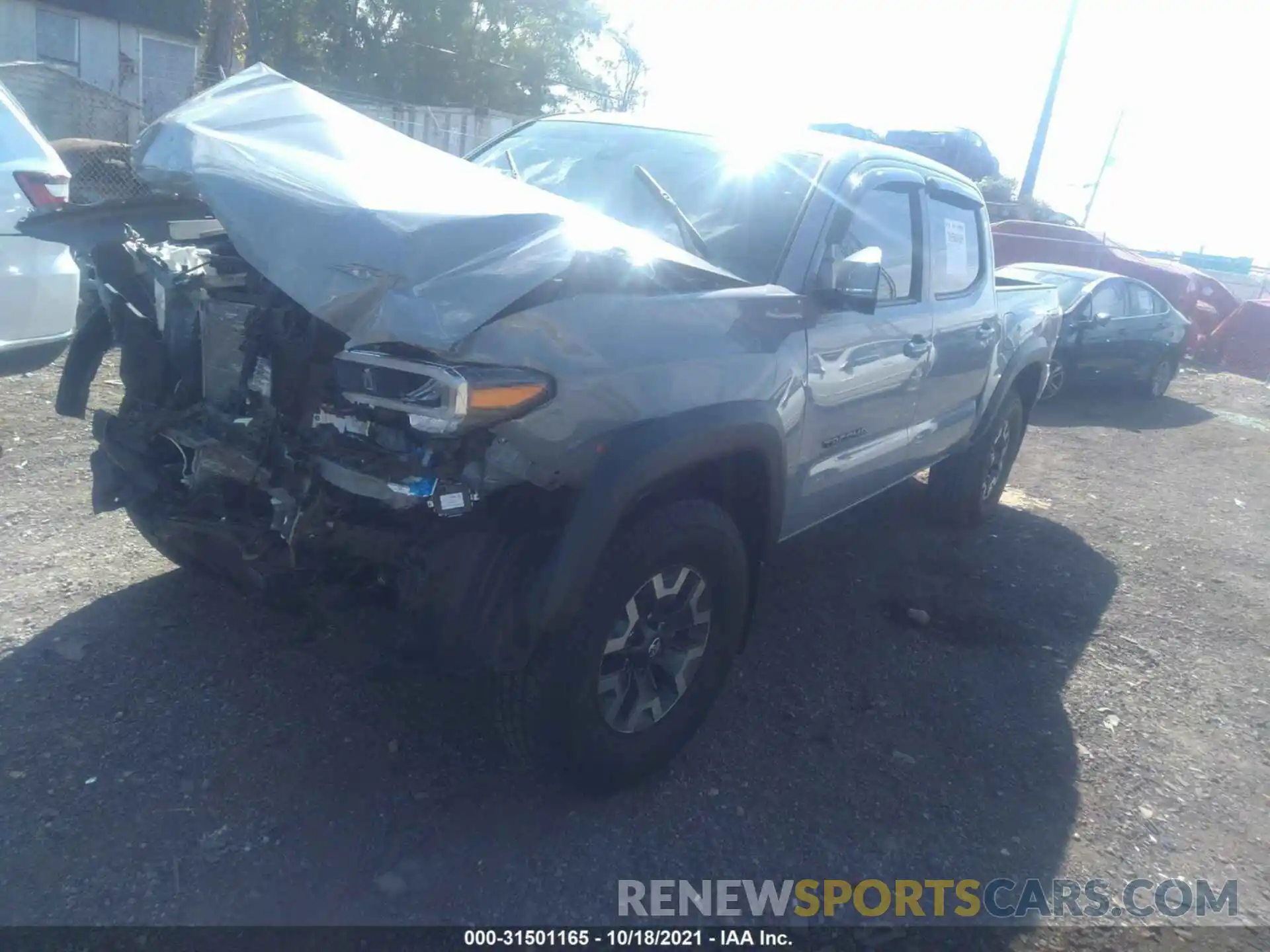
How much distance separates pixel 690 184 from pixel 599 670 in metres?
2.06

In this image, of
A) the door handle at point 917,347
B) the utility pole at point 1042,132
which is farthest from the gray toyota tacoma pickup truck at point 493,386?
the utility pole at point 1042,132

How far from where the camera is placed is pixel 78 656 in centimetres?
353

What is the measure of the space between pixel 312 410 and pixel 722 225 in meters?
1.79

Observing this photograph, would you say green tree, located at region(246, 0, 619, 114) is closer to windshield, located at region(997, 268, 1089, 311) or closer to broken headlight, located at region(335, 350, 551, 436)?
windshield, located at region(997, 268, 1089, 311)

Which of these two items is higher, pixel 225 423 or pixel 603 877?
pixel 225 423

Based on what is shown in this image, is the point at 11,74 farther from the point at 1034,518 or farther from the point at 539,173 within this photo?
the point at 1034,518

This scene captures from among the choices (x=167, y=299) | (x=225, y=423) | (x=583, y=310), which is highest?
(x=583, y=310)

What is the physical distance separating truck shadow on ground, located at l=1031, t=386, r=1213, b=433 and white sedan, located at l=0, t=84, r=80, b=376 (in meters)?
8.66

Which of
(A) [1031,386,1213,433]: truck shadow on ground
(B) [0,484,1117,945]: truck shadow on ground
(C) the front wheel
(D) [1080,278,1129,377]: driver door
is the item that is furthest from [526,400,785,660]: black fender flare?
(C) the front wheel

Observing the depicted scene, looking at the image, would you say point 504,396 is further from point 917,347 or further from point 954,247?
point 954,247

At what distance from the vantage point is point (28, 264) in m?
5.15

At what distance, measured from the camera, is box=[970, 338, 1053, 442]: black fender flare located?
573 cm

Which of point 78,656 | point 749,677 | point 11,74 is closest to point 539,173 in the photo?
point 749,677

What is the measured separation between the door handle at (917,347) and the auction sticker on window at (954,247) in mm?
575
